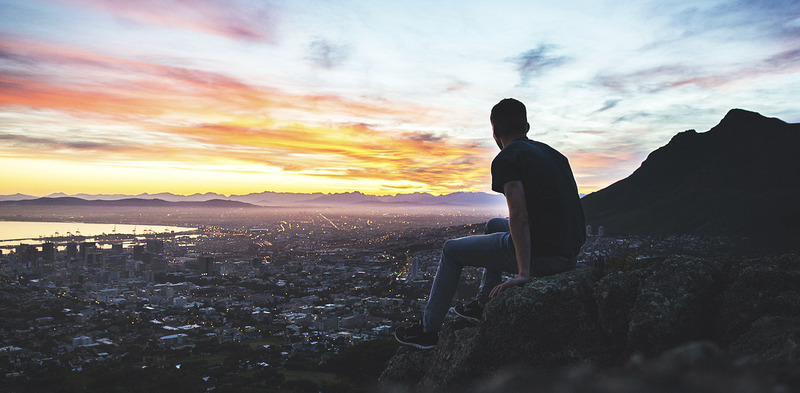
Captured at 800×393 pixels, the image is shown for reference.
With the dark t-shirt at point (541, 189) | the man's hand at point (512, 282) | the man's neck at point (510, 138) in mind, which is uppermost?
the man's neck at point (510, 138)

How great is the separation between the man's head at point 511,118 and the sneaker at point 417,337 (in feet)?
8.74

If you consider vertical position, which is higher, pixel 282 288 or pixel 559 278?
pixel 559 278

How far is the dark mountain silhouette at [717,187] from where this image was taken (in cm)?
5285

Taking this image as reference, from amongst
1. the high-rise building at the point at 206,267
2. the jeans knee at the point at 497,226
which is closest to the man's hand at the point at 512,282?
the jeans knee at the point at 497,226

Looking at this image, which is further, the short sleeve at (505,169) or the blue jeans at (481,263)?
the blue jeans at (481,263)

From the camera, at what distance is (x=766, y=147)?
235ft

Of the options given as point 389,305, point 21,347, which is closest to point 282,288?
point 389,305

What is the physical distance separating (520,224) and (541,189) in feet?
1.64

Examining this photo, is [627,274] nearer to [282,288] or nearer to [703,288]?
[703,288]


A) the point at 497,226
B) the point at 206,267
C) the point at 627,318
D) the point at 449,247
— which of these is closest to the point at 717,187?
the point at 497,226

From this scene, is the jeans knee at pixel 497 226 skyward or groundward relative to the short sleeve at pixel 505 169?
groundward

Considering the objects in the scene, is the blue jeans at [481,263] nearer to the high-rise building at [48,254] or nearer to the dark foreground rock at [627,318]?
the dark foreground rock at [627,318]

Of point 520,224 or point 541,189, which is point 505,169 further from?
point 520,224

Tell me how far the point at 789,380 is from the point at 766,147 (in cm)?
9421
